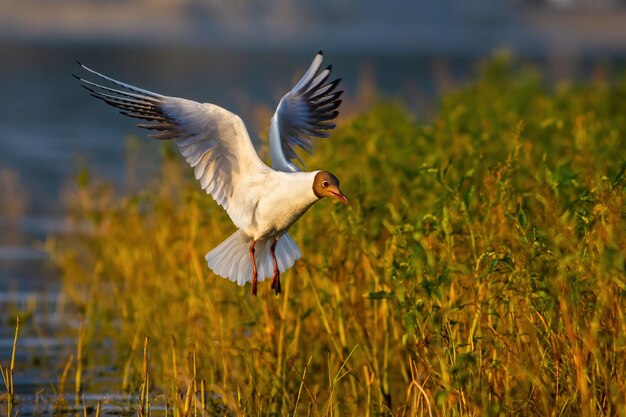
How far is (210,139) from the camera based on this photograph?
7953 millimetres

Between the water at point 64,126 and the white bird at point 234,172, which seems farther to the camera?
the water at point 64,126

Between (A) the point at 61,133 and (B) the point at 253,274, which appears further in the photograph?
(A) the point at 61,133

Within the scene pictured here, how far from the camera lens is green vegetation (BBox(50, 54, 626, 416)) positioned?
6.66 m

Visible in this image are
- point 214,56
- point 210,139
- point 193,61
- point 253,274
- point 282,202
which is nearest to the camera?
point 282,202

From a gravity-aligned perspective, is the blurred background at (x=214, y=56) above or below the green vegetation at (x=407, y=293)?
above

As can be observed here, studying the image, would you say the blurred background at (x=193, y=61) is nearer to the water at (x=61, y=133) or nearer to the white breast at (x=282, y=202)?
the water at (x=61, y=133)

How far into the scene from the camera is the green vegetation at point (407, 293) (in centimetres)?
666

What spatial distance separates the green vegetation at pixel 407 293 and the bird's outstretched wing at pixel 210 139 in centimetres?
58

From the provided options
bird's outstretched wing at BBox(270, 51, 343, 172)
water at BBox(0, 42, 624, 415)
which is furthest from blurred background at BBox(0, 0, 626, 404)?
bird's outstretched wing at BBox(270, 51, 343, 172)

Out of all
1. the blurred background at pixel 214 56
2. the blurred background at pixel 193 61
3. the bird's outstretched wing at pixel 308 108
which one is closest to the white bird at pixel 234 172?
the bird's outstretched wing at pixel 308 108

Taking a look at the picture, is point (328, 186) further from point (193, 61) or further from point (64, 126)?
point (193, 61)

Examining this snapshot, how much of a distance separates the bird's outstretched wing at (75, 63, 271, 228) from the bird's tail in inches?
7.9

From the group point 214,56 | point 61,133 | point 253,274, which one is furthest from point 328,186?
point 214,56

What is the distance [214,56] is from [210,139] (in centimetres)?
5953
